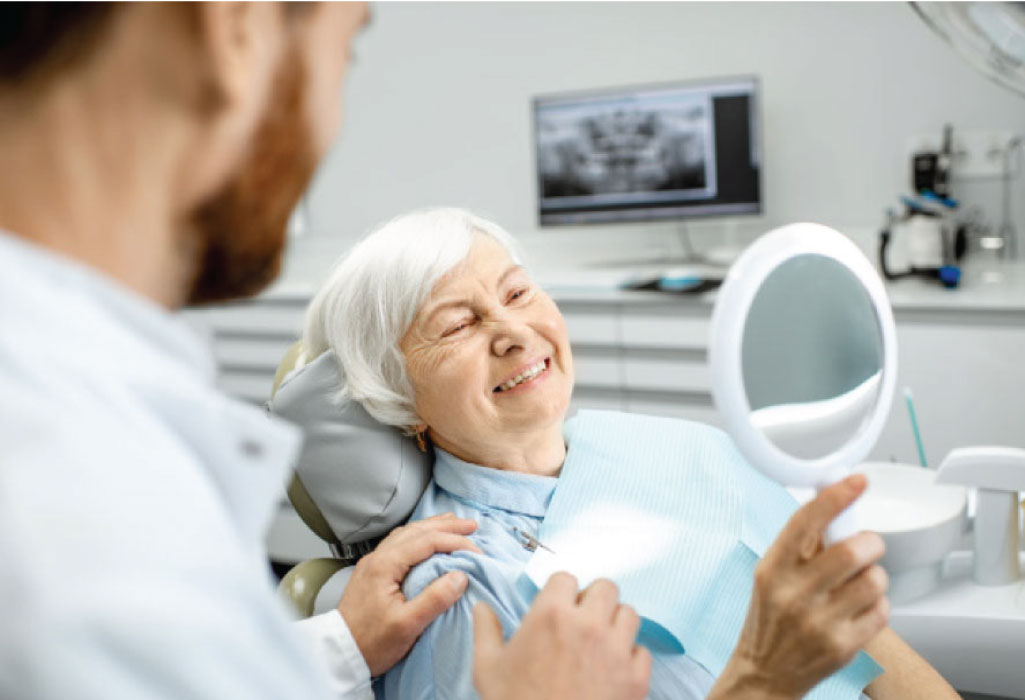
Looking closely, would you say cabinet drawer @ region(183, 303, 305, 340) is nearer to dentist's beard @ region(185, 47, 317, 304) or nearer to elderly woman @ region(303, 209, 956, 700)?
elderly woman @ region(303, 209, 956, 700)

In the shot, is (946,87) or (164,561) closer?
(164,561)

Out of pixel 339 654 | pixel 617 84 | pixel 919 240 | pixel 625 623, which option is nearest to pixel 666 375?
pixel 919 240

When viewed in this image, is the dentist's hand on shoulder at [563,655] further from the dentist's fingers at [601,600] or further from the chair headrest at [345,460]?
the chair headrest at [345,460]

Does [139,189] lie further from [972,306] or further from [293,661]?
[972,306]

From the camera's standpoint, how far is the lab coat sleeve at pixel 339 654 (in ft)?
4.17

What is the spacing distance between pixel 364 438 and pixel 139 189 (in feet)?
3.03

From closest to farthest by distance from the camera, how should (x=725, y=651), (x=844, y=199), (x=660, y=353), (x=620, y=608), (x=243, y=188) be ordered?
(x=243, y=188), (x=620, y=608), (x=725, y=651), (x=660, y=353), (x=844, y=199)

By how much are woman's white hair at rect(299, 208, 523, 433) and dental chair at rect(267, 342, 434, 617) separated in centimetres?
3

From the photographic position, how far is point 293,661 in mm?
576

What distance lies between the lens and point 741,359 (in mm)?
922

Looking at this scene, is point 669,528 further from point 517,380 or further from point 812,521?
point 812,521

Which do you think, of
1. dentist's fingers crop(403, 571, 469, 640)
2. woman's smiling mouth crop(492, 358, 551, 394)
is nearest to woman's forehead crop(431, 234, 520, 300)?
woman's smiling mouth crop(492, 358, 551, 394)

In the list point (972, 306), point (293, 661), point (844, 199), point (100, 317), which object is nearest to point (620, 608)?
point (293, 661)

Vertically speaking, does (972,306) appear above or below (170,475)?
below
